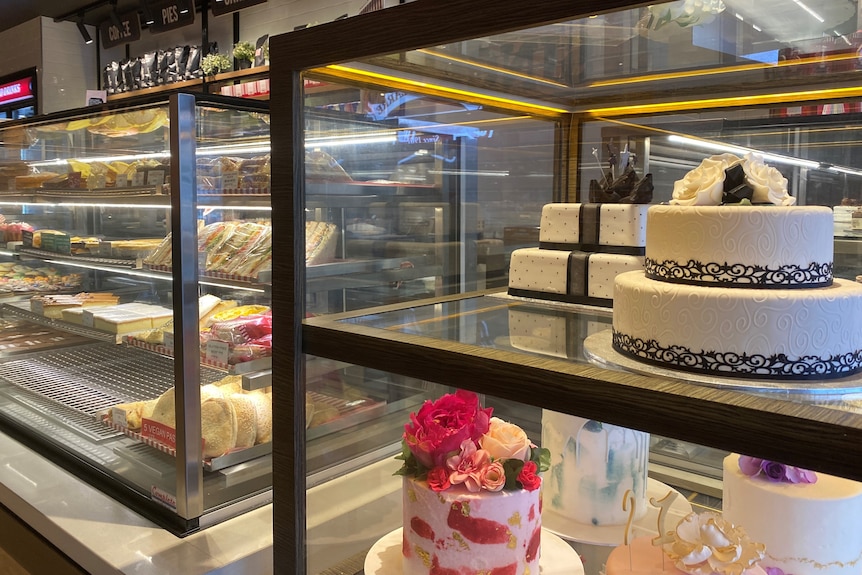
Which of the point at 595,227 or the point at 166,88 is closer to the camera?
the point at 595,227

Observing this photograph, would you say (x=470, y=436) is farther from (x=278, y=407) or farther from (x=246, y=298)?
(x=246, y=298)

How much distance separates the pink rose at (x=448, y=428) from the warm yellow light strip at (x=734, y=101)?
73 centimetres

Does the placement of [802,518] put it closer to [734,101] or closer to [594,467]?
[594,467]

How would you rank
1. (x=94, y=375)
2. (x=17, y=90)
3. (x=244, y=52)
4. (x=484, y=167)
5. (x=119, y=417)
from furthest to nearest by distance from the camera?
(x=17, y=90), (x=244, y=52), (x=94, y=375), (x=119, y=417), (x=484, y=167)

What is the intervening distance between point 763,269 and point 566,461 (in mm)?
519

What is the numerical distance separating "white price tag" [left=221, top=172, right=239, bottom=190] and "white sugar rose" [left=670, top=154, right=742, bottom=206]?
164 centimetres

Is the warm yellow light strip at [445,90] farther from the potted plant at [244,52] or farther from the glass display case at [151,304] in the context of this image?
the potted plant at [244,52]

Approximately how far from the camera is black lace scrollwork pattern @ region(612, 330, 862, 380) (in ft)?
2.66

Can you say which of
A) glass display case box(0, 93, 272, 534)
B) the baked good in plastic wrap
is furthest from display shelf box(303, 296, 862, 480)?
glass display case box(0, 93, 272, 534)

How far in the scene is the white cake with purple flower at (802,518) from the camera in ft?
3.15

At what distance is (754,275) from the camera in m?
0.88

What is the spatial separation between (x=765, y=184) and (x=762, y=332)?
255 millimetres

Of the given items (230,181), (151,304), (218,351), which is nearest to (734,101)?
(230,181)

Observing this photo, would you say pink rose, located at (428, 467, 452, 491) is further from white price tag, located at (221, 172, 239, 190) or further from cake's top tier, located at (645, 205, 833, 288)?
white price tag, located at (221, 172, 239, 190)
